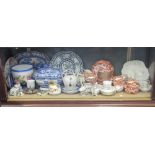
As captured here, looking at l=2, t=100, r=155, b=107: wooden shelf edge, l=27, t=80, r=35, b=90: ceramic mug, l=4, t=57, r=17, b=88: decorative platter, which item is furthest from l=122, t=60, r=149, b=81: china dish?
l=4, t=57, r=17, b=88: decorative platter

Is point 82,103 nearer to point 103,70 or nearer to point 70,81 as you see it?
point 70,81

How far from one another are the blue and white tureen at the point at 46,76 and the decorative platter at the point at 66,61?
57 mm

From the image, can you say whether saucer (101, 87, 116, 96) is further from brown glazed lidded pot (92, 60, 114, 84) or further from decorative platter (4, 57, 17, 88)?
decorative platter (4, 57, 17, 88)

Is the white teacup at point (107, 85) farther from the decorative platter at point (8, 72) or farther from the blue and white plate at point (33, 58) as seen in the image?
the decorative platter at point (8, 72)

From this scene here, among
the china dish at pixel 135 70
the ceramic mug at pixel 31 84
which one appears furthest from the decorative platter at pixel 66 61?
the china dish at pixel 135 70

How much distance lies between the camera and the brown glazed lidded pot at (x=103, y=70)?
4.75 feet

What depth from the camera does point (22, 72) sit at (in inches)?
55.6

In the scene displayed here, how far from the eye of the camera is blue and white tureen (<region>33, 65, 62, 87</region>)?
1411 millimetres

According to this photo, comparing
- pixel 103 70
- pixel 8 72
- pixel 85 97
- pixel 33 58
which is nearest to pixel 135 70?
pixel 103 70

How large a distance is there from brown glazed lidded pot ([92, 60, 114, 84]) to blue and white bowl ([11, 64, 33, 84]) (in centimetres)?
38
